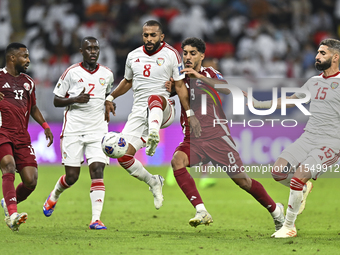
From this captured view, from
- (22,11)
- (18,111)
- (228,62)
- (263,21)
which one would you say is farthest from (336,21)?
(18,111)

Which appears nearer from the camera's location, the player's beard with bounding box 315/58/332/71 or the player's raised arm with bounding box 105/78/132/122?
the player's beard with bounding box 315/58/332/71

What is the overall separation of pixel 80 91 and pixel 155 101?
1237 millimetres

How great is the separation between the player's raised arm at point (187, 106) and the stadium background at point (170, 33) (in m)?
7.36

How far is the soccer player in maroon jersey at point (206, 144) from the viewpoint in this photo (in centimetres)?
669

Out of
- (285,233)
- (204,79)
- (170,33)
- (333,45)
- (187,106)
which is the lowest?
(285,233)

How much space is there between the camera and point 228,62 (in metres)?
16.3

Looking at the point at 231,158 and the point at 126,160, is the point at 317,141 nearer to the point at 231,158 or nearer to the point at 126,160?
the point at 231,158

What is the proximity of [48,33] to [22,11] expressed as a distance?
6.91ft

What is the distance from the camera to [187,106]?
6.82m

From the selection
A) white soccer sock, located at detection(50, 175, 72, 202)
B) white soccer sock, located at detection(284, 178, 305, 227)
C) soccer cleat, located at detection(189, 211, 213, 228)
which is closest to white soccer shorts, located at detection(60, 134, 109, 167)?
white soccer sock, located at detection(50, 175, 72, 202)

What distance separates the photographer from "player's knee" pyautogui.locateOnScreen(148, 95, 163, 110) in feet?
22.6

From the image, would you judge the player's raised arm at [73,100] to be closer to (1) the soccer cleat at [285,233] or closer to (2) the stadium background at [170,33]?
(1) the soccer cleat at [285,233]

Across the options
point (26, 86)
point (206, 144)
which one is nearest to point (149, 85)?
point (206, 144)

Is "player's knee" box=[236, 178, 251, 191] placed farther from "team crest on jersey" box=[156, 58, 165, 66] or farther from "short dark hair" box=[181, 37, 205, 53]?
"team crest on jersey" box=[156, 58, 165, 66]
